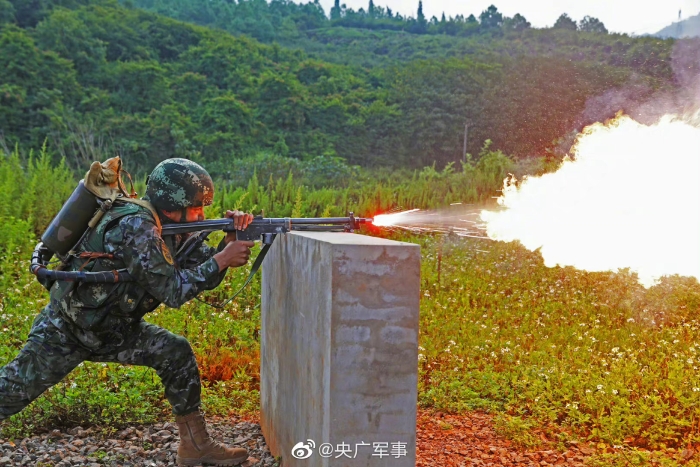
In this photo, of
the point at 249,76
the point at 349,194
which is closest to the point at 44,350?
the point at 349,194

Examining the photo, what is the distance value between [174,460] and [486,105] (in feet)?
103

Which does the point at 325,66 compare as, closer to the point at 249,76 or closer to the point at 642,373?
the point at 249,76

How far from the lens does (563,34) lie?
42250 millimetres

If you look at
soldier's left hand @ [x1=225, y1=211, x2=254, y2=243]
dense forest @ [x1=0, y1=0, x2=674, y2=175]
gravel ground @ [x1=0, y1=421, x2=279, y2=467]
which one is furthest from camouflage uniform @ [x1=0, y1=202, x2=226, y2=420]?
dense forest @ [x1=0, y1=0, x2=674, y2=175]

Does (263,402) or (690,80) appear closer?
(263,402)

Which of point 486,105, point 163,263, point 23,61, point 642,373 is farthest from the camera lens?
point 486,105

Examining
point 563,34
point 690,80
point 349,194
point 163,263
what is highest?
point 563,34

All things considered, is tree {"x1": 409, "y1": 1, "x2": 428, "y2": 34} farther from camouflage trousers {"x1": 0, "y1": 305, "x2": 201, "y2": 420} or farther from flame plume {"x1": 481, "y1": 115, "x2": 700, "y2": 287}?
camouflage trousers {"x1": 0, "y1": 305, "x2": 201, "y2": 420}

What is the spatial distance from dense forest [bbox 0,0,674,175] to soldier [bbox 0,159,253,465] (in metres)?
19.9

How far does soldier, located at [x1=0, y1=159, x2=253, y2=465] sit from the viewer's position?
12.6 ft

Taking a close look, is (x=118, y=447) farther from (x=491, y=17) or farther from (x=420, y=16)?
(x=420, y=16)

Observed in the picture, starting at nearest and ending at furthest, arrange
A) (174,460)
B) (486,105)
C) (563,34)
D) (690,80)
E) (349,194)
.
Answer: (174,460)
(349,194)
(690,80)
(486,105)
(563,34)

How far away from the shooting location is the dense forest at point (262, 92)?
27359 millimetres

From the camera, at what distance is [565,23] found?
152 ft
